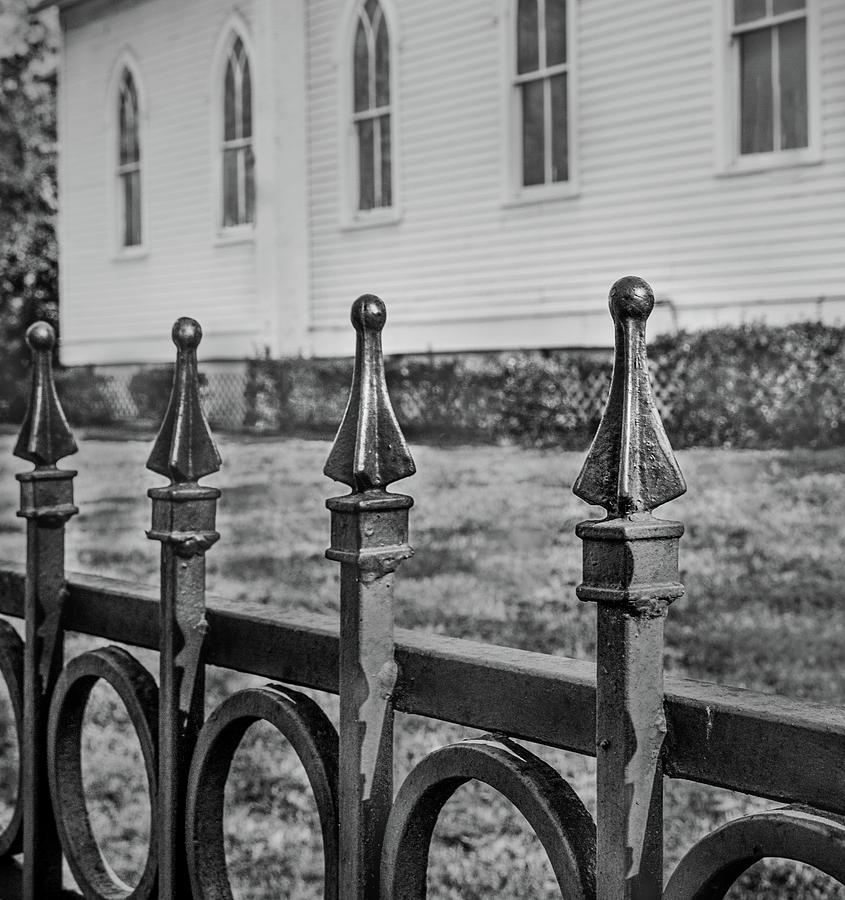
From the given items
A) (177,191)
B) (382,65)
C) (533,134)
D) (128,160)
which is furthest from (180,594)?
(128,160)

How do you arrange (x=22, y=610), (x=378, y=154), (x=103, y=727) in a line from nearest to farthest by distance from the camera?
1. (x=22, y=610)
2. (x=103, y=727)
3. (x=378, y=154)

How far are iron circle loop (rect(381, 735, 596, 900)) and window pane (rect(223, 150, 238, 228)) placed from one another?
35.2 ft

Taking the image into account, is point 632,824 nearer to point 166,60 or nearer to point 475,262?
point 475,262

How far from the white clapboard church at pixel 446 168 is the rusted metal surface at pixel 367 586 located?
612 cm

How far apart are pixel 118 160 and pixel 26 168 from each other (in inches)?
165

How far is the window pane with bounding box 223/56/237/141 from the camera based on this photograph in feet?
37.5

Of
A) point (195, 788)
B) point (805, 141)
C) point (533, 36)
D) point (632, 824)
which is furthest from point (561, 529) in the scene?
point (533, 36)

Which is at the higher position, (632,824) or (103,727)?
(632,824)

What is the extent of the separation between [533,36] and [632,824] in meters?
8.33

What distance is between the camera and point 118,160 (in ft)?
42.7

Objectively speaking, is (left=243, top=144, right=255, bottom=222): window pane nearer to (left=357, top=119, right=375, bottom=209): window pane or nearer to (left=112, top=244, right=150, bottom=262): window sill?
(left=357, top=119, right=375, bottom=209): window pane

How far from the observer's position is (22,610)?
1.55 metres

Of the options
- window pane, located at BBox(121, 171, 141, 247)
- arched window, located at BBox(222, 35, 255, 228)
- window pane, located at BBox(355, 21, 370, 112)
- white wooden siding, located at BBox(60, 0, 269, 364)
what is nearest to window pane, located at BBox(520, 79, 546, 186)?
window pane, located at BBox(355, 21, 370, 112)

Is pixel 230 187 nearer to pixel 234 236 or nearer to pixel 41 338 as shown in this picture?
pixel 234 236
